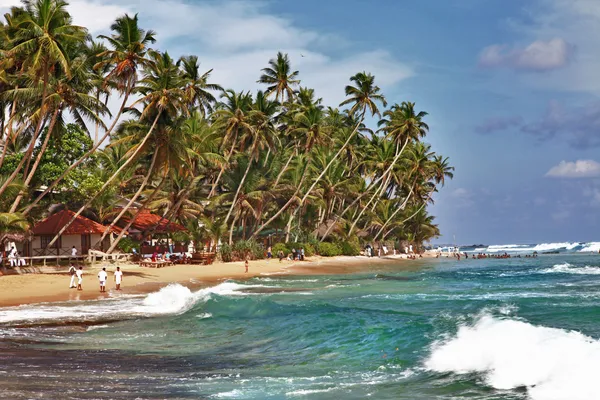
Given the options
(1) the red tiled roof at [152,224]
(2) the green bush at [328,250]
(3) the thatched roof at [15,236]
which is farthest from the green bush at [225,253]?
(3) the thatched roof at [15,236]

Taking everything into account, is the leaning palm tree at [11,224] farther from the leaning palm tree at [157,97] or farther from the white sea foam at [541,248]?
the white sea foam at [541,248]

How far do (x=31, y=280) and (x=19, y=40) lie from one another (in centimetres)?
1103

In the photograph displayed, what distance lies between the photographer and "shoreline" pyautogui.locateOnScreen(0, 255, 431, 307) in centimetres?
2658

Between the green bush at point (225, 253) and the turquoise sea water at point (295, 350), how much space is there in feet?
79.1

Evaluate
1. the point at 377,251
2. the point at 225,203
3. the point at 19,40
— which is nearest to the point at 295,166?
the point at 225,203

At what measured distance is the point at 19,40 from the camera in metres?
31.0

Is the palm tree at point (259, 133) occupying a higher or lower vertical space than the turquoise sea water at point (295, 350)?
higher

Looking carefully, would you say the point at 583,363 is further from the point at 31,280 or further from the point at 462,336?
the point at 31,280

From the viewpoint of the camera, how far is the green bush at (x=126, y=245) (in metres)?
46.0

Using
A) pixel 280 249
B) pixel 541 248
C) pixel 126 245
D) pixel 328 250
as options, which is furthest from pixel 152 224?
pixel 541 248

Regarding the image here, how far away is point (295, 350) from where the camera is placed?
1511 centimetres

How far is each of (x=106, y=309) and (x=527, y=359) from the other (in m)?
15.0

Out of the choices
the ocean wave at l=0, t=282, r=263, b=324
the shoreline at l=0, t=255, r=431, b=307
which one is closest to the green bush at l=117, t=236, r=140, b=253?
the shoreline at l=0, t=255, r=431, b=307

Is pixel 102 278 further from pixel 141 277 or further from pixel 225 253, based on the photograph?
pixel 225 253
